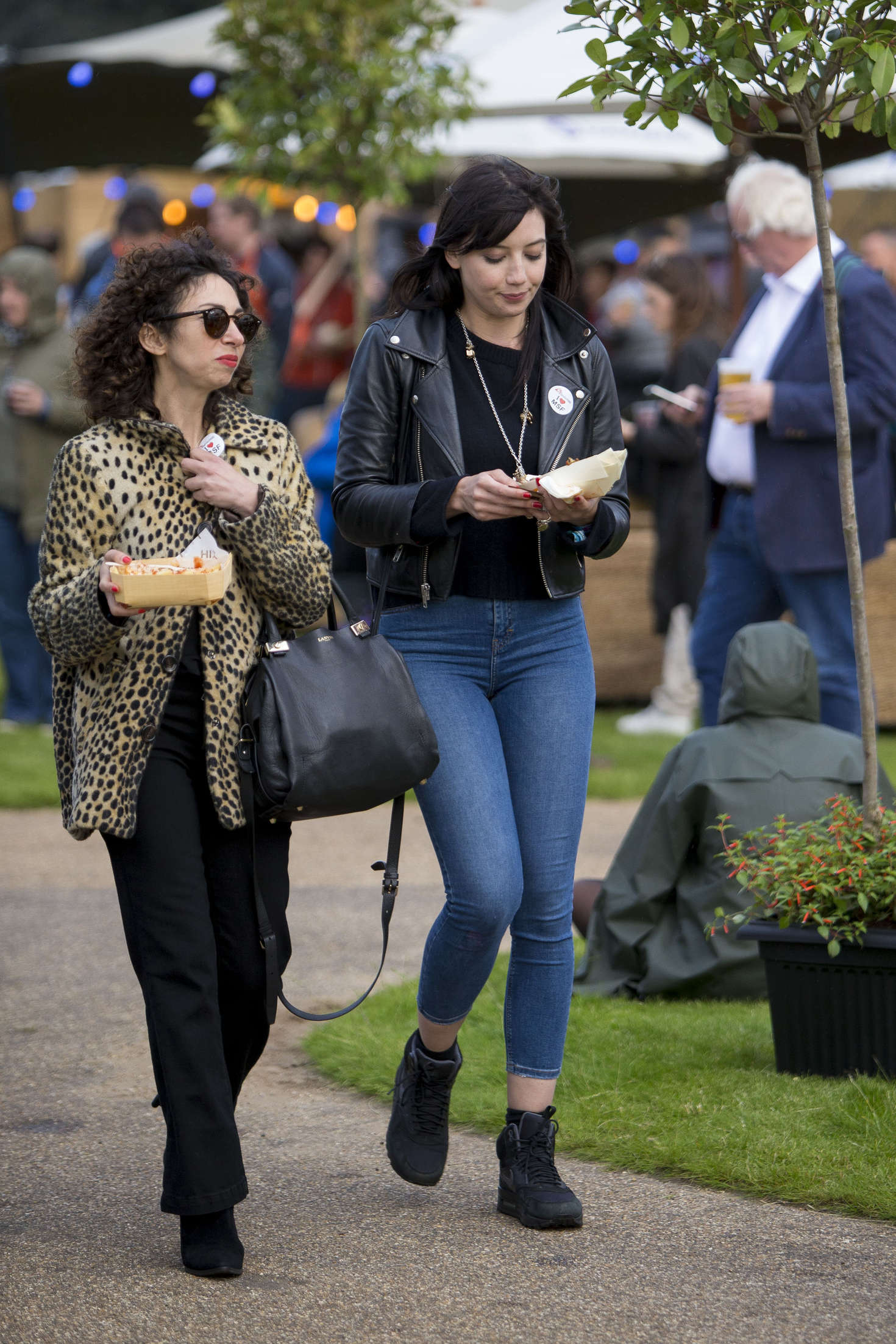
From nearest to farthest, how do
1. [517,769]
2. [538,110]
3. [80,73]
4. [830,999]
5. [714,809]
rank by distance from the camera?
[517,769], [830,999], [714,809], [538,110], [80,73]

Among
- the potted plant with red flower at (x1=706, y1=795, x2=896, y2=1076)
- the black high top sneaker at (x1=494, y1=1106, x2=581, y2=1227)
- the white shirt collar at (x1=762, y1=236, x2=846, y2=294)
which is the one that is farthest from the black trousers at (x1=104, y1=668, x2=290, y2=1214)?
the white shirt collar at (x1=762, y1=236, x2=846, y2=294)

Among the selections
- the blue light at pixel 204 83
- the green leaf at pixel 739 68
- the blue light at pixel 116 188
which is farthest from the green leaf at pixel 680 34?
the blue light at pixel 116 188

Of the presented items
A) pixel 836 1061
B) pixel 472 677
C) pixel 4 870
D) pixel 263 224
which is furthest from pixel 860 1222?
pixel 263 224

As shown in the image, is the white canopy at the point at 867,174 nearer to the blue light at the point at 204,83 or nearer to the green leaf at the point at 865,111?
the blue light at the point at 204,83

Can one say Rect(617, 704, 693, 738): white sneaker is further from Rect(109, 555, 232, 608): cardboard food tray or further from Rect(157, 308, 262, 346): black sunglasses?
Rect(109, 555, 232, 608): cardboard food tray

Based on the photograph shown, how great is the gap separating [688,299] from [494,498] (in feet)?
20.1

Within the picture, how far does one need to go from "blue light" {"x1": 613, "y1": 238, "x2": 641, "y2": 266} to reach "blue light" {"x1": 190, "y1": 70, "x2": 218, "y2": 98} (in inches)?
203

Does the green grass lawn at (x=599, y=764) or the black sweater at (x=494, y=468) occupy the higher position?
the black sweater at (x=494, y=468)

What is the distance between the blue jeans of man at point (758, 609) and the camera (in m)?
5.99

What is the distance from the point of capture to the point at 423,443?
3566 mm

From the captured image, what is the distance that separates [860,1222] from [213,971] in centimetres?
137

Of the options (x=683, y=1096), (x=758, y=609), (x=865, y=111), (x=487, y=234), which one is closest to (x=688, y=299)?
(x=758, y=609)

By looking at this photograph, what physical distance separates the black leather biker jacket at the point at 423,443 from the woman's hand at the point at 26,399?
18.4 feet

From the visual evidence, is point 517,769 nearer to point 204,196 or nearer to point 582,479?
point 582,479
